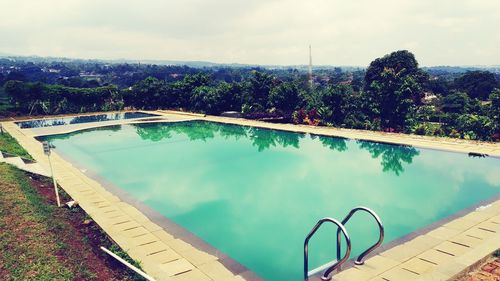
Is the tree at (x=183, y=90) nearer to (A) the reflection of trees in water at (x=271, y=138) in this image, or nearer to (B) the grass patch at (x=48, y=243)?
(A) the reflection of trees in water at (x=271, y=138)

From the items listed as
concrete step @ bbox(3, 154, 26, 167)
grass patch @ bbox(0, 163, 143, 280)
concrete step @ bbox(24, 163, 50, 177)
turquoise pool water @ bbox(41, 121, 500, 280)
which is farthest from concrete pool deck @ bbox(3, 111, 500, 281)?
concrete step @ bbox(3, 154, 26, 167)

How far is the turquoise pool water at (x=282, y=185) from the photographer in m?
12.1

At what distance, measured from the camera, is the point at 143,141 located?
29.6 m

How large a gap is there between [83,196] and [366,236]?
11.5 meters

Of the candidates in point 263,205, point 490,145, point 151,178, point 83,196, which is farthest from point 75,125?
point 490,145

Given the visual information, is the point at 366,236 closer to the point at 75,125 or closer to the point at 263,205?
the point at 263,205

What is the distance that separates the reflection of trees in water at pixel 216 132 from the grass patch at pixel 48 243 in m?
16.3

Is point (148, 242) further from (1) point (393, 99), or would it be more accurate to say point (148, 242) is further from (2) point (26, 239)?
(1) point (393, 99)

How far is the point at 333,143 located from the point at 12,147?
22.4m

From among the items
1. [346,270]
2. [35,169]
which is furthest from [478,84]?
[35,169]

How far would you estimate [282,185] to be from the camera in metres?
17.7

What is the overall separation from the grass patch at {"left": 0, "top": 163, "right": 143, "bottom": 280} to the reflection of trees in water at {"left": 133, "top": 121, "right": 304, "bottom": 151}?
641 inches

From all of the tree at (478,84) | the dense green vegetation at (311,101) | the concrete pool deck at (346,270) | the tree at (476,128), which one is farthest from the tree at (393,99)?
the tree at (478,84)

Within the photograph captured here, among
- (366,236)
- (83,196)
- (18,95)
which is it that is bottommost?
(366,236)
